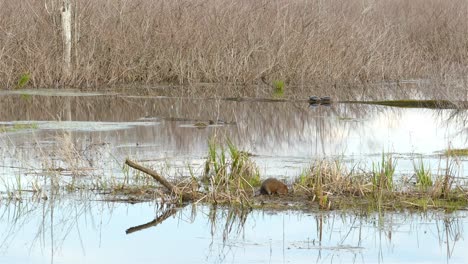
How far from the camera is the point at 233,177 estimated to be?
28.5ft

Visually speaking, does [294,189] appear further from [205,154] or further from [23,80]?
[23,80]

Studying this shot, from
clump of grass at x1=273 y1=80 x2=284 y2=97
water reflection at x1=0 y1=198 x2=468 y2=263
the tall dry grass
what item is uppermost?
the tall dry grass

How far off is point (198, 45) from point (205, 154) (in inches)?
356

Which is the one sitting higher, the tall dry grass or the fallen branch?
the tall dry grass

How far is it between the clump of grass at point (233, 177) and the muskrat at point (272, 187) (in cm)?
11

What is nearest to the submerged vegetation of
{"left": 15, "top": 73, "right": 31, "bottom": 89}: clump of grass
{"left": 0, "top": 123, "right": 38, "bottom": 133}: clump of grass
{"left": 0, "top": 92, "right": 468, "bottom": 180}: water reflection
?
{"left": 0, "top": 92, "right": 468, "bottom": 180}: water reflection

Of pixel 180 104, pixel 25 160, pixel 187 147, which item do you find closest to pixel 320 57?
pixel 180 104

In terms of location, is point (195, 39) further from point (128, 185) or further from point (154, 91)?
point (128, 185)

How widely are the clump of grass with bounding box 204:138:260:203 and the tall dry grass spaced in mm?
10277

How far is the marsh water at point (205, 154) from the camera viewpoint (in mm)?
6973

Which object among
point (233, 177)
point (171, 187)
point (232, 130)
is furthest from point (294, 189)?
point (232, 130)

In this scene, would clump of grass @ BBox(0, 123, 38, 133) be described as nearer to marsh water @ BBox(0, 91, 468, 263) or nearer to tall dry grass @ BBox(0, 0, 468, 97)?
marsh water @ BBox(0, 91, 468, 263)

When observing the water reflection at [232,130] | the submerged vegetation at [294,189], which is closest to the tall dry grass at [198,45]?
the water reflection at [232,130]

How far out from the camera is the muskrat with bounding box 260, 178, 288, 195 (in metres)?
8.36
